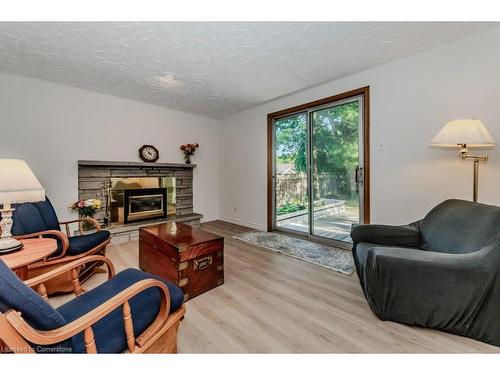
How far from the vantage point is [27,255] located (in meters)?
1.55

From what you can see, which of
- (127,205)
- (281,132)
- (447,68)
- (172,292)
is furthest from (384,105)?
(127,205)

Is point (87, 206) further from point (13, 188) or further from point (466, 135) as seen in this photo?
point (466, 135)

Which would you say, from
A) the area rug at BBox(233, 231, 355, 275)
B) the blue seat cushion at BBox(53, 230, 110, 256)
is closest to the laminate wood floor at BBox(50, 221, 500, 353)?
the area rug at BBox(233, 231, 355, 275)

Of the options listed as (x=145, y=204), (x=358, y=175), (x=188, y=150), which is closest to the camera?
(x=358, y=175)

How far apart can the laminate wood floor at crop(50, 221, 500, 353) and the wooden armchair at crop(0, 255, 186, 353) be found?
40 cm

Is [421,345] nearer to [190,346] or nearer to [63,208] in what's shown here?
Result: [190,346]

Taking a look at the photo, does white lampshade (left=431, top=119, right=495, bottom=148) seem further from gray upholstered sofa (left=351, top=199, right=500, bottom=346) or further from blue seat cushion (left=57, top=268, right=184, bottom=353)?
blue seat cushion (left=57, top=268, right=184, bottom=353)

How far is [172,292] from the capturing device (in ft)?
4.44

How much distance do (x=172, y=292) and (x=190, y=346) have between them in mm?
440

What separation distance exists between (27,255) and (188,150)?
354cm

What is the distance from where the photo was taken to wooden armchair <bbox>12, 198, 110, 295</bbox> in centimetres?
204

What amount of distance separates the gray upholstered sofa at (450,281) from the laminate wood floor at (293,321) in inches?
4.2

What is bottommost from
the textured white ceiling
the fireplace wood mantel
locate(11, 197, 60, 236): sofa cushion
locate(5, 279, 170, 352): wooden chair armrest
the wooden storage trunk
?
the wooden storage trunk

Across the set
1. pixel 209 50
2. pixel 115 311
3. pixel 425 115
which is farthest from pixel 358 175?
pixel 115 311
